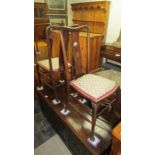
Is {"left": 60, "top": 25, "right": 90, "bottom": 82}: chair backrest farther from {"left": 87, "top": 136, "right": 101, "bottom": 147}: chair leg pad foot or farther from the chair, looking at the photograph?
{"left": 87, "top": 136, "right": 101, "bottom": 147}: chair leg pad foot

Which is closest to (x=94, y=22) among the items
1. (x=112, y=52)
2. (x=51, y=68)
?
(x=112, y=52)

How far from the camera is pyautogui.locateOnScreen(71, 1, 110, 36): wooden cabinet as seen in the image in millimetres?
3115

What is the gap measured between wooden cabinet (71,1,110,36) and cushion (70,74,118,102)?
210 centimetres

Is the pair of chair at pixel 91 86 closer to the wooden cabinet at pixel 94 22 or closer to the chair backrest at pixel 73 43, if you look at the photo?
the chair backrest at pixel 73 43

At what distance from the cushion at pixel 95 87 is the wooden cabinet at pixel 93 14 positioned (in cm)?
210

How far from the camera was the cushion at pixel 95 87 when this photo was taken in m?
1.26

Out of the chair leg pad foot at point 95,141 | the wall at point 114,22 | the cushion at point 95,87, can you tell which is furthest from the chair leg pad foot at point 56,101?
the wall at point 114,22

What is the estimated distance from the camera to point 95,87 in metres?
1.35

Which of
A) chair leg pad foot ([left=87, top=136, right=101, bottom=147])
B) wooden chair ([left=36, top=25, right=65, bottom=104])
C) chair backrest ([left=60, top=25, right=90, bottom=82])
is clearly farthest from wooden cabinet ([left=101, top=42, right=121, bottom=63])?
chair leg pad foot ([left=87, top=136, right=101, bottom=147])

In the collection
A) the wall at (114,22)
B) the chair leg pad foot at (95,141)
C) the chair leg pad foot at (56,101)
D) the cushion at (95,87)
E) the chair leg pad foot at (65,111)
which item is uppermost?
the wall at (114,22)

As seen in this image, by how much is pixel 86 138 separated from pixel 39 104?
4.03ft
